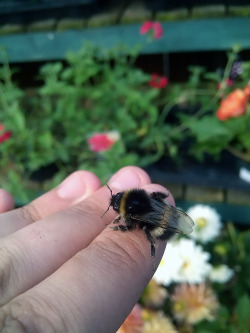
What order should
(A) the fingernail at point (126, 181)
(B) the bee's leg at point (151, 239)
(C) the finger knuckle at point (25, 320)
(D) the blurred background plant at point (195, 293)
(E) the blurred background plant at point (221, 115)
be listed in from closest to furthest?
(C) the finger knuckle at point (25, 320) < (B) the bee's leg at point (151, 239) < (A) the fingernail at point (126, 181) < (D) the blurred background plant at point (195, 293) < (E) the blurred background plant at point (221, 115)

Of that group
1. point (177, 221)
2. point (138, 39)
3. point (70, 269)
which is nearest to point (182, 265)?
point (177, 221)

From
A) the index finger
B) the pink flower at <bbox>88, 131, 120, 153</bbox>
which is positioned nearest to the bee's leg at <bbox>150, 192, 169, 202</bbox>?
the index finger

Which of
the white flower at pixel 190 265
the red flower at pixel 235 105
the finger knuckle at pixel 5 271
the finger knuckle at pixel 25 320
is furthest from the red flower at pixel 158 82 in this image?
the finger knuckle at pixel 25 320

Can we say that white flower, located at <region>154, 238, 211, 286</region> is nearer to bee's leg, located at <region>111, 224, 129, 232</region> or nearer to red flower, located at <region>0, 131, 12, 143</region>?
bee's leg, located at <region>111, 224, 129, 232</region>

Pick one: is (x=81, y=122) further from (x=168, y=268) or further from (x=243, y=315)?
(x=243, y=315)

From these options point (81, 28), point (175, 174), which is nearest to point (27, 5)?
point (81, 28)

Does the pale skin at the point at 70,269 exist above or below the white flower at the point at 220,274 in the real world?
above

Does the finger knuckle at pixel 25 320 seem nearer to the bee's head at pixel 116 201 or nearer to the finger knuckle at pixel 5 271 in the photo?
the finger knuckle at pixel 5 271
